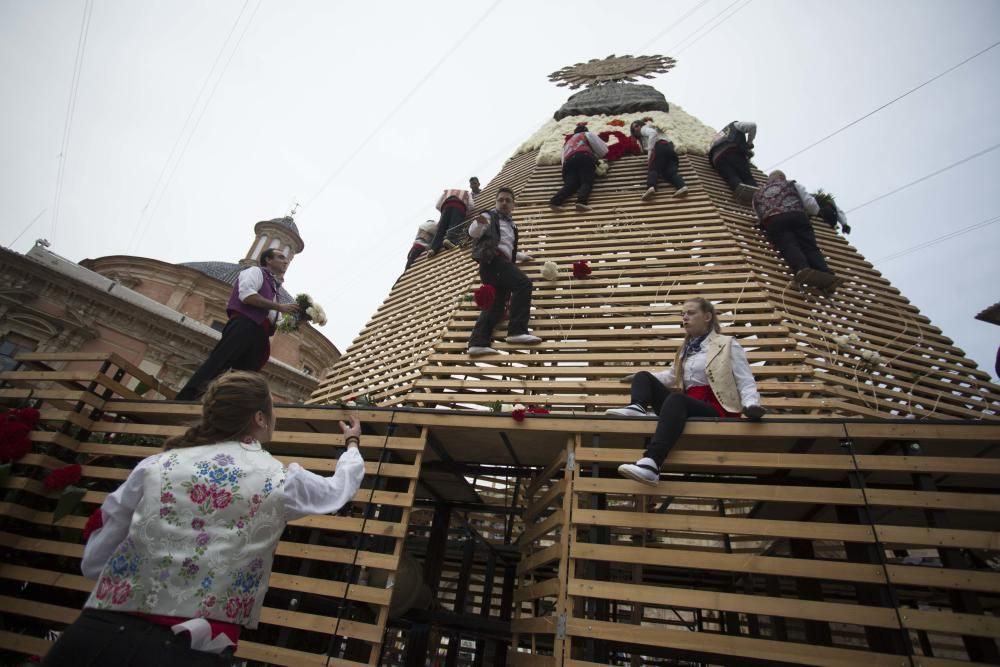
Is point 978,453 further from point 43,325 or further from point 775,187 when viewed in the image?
point 43,325

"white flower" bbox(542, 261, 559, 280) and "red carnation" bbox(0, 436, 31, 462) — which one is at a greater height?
"white flower" bbox(542, 261, 559, 280)

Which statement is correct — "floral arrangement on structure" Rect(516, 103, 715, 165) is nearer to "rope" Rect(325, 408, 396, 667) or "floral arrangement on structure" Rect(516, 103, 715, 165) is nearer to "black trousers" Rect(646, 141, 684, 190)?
"black trousers" Rect(646, 141, 684, 190)

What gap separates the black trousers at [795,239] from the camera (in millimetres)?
6180

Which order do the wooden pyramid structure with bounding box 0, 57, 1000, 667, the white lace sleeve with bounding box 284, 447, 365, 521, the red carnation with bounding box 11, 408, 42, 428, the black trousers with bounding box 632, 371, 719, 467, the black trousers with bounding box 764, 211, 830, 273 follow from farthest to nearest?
1. the black trousers with bounding box 764, 211, 830, 273
2. the red carnation with bounding box 11, 408, 42, 428
3. the black trousers with bounding box 632, 371, 719, 467
4. the wooden pyramid structure with bounding box 0, 57, 1000, 667
5. the white lace sleeve with bounding box 284, 447, 365, 521

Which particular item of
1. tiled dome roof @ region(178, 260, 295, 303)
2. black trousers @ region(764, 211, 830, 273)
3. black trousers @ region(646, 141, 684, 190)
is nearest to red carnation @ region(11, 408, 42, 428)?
black trousers @ region(646, 141, 684, 190)

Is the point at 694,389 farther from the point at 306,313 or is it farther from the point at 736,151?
the point at 736,151

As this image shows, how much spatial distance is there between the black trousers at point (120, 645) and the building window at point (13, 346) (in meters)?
19.8

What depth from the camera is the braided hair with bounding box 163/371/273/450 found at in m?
Answer: 2.04

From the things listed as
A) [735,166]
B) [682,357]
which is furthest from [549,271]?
[735,166]

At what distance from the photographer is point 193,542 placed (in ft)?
5.81

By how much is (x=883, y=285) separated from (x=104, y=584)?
8.34m

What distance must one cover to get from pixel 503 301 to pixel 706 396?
276 cm

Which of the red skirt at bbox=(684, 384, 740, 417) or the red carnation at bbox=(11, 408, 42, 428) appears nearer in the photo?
the red skirt at bbox=(684, 384, 740, 417)

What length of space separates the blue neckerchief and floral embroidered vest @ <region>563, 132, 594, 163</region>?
4808 mm
